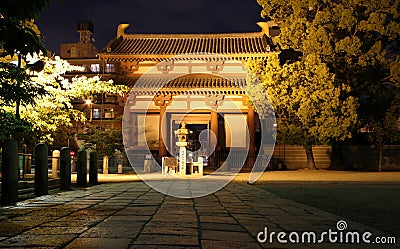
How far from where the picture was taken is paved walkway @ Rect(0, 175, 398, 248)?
383cm

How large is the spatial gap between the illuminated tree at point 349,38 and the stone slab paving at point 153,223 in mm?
12183

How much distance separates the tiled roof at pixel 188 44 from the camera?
901 inches

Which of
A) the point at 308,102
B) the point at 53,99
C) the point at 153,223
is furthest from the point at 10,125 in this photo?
the point at 308,102

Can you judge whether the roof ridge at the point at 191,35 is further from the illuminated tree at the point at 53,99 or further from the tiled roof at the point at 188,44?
the illuminated tree at the point at 53,99

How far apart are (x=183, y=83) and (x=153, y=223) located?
17470 mm

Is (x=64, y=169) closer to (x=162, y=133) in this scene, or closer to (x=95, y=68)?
(x=162, y=133)

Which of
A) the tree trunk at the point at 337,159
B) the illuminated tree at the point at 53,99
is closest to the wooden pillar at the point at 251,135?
the tree trunk at the point at 337,159

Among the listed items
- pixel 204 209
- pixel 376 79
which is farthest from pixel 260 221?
pixel 376 79

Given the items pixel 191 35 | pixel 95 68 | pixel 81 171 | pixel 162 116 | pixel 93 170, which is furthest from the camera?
pixel 95 68

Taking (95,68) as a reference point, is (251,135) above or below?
below

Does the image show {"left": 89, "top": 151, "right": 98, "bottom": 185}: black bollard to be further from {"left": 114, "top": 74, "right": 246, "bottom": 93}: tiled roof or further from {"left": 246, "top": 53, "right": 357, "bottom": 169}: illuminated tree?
{"left": 114, "top": 74, "right": 246, "bottom": 93}: tiled roof

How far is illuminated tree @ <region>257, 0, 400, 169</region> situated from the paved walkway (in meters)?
12.2

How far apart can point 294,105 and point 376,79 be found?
4882 millimetres

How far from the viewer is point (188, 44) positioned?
81.8 feet
